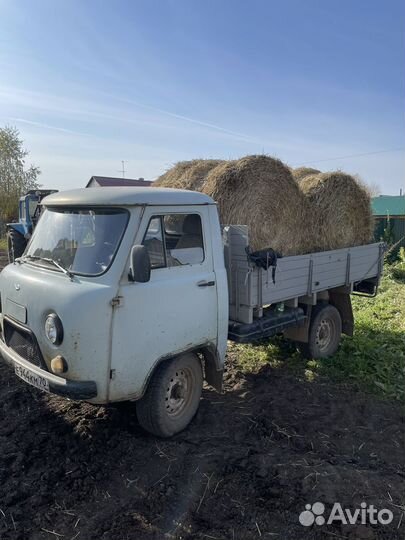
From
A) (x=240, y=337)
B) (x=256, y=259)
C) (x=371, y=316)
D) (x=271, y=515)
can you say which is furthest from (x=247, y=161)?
(x=371, y=316)

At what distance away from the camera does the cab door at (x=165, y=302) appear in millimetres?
3230

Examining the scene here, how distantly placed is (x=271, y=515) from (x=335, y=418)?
169cm

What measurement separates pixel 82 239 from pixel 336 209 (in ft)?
12.8

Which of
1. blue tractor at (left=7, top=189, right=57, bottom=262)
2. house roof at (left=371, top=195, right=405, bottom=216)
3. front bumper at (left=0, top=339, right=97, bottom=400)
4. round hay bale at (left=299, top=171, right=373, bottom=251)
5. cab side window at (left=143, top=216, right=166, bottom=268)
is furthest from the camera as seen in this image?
house roof at (left=371, top=195, right=405, bottom=216)

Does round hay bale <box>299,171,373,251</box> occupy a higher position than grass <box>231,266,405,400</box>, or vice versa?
round hay bale <box>299,171,373,251</box>

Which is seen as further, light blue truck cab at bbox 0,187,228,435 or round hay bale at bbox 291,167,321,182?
round hay bale at bbox 291,167,321,182

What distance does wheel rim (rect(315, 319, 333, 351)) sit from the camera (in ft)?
19.3

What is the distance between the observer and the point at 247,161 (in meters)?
4.93

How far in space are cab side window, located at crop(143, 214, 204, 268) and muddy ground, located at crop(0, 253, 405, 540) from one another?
5.20ft

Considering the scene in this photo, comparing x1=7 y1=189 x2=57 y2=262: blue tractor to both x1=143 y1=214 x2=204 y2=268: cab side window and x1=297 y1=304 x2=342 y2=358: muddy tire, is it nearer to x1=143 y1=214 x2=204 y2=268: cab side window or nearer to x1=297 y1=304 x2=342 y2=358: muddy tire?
x1=297 y1=304 x2=342 y2=358: muddy tire

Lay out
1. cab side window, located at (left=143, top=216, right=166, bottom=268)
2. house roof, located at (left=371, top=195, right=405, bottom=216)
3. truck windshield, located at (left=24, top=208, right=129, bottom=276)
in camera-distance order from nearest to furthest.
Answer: truck windshield, located at (left=24, top=208, right=129, bottom=276) → cab side window, located at (left=143, top=216, right=166, bottom=268) → house roof, located at (left=371, top=195, right=405, bottom=216)

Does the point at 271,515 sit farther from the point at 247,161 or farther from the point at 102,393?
the point at 247,161

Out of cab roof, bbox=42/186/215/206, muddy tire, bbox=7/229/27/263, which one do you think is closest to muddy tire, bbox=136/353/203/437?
A: cab roof, bbox=42/186/215/206

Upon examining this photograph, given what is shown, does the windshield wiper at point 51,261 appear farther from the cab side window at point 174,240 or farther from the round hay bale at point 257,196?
the round hay bale at point 257,196
